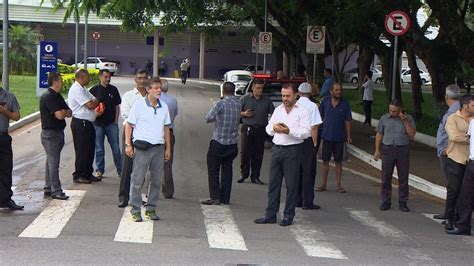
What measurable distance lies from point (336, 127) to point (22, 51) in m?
36.3

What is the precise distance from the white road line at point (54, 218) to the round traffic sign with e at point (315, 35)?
46.2ft

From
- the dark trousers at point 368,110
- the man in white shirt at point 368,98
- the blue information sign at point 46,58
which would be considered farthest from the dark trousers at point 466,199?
the blue information sign at point 46,58

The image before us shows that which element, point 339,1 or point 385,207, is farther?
point 339,1

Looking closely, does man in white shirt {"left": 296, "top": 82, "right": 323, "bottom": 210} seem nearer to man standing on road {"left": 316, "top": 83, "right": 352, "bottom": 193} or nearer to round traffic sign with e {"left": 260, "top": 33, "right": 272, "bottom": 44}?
man standing on road {"left": 316, "top": 83, "right": 352, "bottom": 193}

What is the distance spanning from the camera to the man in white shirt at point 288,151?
941cm

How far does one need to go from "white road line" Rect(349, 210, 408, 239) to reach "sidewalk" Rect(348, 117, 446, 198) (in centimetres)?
250

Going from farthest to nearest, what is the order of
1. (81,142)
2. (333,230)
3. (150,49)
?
(150,49) → (81,142) → (333,230)

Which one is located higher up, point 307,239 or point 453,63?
point 453,63

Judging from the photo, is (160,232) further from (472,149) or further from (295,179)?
(472,149)

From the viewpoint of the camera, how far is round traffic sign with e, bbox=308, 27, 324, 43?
2375 centimetres

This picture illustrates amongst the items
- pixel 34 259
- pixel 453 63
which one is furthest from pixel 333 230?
pixel 453 63

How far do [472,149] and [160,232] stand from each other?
13.0 feet

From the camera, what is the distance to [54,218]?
927 cm

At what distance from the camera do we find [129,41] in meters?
64.2
